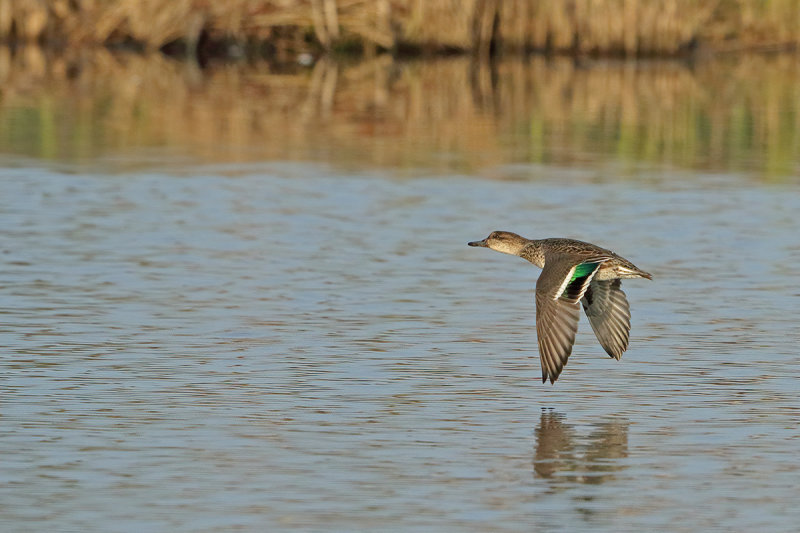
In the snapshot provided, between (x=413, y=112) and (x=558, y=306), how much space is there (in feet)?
46.5

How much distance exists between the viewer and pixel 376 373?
830 centimetres

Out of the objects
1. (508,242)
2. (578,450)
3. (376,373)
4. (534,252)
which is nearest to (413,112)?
(508,242)

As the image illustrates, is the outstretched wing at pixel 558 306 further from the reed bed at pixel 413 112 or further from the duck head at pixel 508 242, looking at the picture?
the reed bed at pixel 413 112

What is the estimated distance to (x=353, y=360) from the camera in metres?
8.58

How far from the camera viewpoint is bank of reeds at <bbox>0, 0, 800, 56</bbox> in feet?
96.0

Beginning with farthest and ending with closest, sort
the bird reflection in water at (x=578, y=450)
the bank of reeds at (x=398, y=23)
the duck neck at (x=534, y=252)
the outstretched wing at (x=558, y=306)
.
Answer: the bank of reeds at (x=398, y=23) < the duck neck at (x=534, y=252) < the outstretched wing at (x=558, y=306) < the bird reflection in water at (x=578, y=450)

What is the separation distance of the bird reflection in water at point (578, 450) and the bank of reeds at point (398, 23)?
71.2 feet

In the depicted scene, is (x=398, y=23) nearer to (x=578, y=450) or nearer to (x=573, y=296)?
(x=573, y=296)

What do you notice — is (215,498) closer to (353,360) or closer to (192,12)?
(353,360)

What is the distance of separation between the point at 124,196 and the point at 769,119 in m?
9.18

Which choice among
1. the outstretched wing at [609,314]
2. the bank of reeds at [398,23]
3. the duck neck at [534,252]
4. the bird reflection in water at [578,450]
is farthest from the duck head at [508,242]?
the bank of reeds at [398,23]

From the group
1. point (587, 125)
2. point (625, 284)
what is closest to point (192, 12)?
point (587, 125)

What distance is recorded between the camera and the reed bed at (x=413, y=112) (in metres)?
17.8

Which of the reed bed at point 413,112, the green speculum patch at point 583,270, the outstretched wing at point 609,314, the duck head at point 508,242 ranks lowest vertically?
the reed bed at point 413,112
